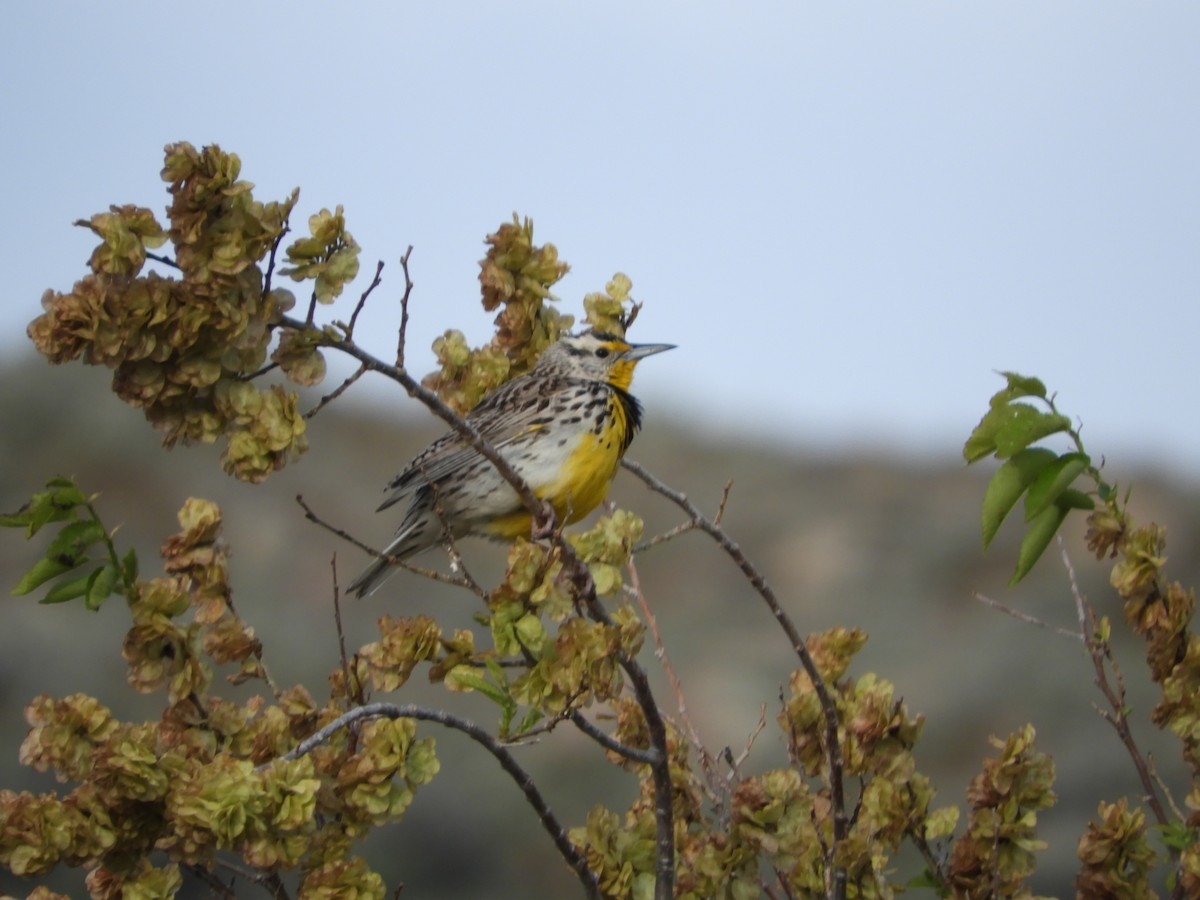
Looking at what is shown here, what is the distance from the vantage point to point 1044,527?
6.42ft

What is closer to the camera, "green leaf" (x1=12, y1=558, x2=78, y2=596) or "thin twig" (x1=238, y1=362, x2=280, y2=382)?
"green leaf" (x1=12, y1=558, x2=78, y2=596)

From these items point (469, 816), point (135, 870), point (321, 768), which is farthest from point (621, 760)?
point (469, 816)

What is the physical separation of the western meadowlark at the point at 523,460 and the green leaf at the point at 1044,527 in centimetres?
153

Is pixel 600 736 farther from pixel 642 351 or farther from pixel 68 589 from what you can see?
pixel 642 351

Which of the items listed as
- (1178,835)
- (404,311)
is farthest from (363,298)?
(1178,835)

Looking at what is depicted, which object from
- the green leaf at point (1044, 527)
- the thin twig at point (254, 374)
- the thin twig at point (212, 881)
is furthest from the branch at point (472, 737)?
the green leaf at point (1044, 527)

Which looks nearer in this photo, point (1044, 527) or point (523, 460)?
point (1044, 527)

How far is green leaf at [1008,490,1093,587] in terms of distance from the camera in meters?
1.91

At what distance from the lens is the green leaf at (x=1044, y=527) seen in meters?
1.91

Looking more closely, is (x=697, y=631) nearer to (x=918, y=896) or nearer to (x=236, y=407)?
(x=918, y=896)

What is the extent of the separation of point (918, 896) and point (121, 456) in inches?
232

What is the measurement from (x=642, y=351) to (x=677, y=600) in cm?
591

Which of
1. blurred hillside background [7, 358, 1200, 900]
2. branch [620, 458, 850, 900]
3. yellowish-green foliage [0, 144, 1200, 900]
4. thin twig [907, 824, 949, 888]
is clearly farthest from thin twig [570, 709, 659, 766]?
blurred hillside background [7, 358, 1200, 900]

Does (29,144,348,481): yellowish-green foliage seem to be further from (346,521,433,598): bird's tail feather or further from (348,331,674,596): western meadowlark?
(346,521,433,598): bird's tail feather
